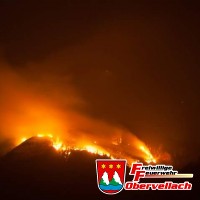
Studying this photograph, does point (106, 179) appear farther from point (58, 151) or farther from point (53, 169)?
point (58, 151)

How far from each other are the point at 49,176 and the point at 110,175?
20279 millimetres

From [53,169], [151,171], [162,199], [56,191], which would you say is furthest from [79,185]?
[151,171]

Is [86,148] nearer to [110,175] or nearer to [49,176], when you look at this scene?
[49,176]

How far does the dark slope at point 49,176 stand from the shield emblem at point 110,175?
7.01 meters

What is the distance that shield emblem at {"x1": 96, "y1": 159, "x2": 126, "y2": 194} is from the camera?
24.5 m

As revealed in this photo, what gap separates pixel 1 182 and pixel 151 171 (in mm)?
22225

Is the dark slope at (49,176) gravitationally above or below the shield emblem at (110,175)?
above

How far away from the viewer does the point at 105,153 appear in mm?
45594

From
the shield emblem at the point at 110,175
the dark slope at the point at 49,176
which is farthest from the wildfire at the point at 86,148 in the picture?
the shield emblem at the point at 110,175

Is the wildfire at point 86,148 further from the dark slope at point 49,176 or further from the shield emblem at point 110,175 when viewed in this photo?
the shield emblem at point 110,175

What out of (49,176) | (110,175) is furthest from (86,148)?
(110,175)

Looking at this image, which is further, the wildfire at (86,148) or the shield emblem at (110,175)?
the wildfire at (86,148)

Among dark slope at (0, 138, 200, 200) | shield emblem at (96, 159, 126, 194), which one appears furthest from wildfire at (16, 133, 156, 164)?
shield emblem at (96, 159, 126, 194)

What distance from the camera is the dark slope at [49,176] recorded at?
115 ft
